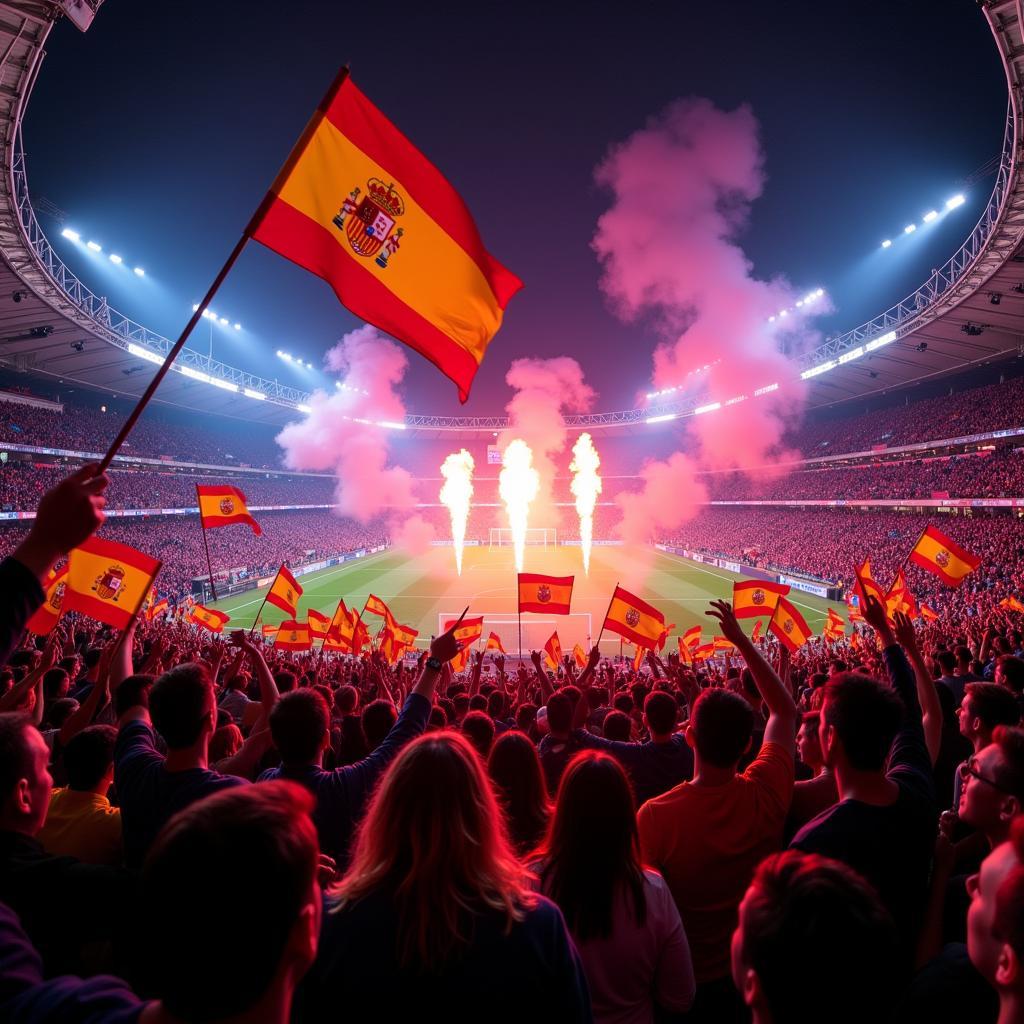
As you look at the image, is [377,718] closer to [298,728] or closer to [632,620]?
[298,728]

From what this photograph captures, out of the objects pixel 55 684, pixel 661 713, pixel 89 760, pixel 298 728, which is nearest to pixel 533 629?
pixel 55 684

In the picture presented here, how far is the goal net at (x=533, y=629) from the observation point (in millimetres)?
26703

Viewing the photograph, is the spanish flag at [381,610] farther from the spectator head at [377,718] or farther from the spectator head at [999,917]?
the spectator head at [999,917]

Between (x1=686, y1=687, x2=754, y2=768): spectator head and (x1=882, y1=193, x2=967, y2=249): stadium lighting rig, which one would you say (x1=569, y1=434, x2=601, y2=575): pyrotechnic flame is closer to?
(x1=882, y1=193, x2=967, y2=249): stadium lighting rig

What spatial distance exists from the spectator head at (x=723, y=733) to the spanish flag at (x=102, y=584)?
27.7 feet

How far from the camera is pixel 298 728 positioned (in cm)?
316

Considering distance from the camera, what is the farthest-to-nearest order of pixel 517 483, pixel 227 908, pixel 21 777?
1. pixel 517 483
2. pixel 21 777
3. pixel 227 908

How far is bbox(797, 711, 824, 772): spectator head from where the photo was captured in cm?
415

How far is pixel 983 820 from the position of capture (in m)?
2.53

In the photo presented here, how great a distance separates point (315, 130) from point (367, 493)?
254 feet

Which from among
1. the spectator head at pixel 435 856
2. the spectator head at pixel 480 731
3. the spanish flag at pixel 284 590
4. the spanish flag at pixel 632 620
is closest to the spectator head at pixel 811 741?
the spectator head at pixel 480 731

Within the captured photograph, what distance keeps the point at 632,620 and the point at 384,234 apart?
33.1 ft

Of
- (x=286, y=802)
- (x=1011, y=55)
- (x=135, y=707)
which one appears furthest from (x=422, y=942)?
(x=1011, y=55)

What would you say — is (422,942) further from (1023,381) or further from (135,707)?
(1023,381)
